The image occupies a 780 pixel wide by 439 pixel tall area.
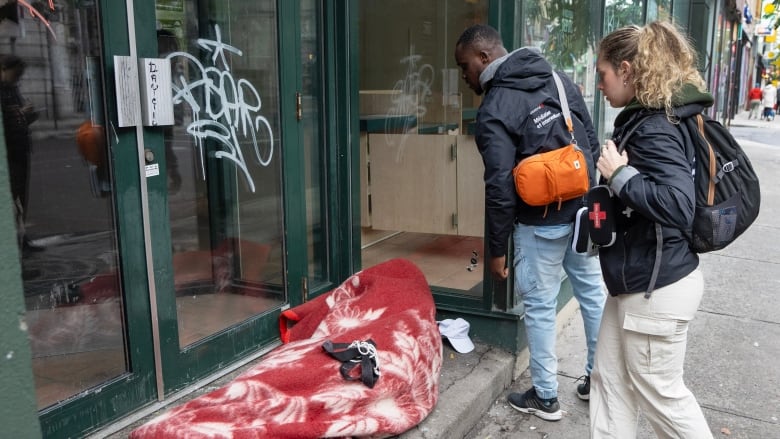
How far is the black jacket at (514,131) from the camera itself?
120 inches

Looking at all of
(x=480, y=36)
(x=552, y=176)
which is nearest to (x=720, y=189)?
(x=552, y=176)

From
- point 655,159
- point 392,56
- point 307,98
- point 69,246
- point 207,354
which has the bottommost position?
point 207,354

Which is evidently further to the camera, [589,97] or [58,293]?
[589,97]

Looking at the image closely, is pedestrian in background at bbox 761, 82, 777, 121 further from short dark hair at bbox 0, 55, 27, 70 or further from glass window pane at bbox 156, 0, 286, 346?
short dark hair at bbox 0, 55, 27, 70

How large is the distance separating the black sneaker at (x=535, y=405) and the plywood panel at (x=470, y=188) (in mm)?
1578

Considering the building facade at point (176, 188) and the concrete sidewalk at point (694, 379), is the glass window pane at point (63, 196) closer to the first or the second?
the building facade at point (176, 188)

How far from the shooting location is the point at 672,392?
2402 millimetres

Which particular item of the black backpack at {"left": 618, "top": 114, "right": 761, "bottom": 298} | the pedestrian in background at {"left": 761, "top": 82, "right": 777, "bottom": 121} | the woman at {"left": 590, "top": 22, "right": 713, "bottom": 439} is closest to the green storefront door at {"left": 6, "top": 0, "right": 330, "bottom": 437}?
the woman at {"left": 590, "top": 22, "right": 713, "bottom": 439}

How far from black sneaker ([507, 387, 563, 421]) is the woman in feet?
3.19

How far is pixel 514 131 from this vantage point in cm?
305

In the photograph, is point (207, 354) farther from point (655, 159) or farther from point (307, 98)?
point (655, 159)

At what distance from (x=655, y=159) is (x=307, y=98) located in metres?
2.07

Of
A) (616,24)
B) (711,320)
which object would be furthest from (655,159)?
(616,24)

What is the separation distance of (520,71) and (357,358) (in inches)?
59.2
